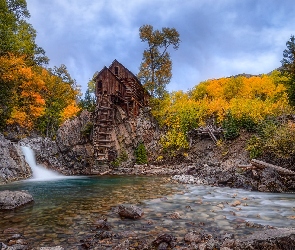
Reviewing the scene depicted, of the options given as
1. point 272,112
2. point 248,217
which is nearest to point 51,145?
point 272,112

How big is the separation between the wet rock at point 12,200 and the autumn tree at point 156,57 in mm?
27877

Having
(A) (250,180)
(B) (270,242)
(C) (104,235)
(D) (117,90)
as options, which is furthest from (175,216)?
(D) (117,90)

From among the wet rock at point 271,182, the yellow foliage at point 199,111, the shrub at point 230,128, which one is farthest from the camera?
the shrub at point 230,128

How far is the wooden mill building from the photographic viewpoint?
100 ft

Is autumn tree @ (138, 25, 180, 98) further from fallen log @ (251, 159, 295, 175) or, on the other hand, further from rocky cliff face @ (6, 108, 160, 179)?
fallen log @ (251, 159, 295, 175)

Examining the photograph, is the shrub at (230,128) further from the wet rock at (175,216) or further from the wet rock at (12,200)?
the wet rock at (12,200)

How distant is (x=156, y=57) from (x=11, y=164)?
24.0 meters

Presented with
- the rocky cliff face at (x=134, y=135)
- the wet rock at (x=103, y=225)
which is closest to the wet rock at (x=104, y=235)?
the wet rock at (x=103, y=225)

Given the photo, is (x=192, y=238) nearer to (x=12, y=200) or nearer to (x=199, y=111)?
(x=12, y=200)

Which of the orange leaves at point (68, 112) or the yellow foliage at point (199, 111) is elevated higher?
the orange leaves at point (68, 112)

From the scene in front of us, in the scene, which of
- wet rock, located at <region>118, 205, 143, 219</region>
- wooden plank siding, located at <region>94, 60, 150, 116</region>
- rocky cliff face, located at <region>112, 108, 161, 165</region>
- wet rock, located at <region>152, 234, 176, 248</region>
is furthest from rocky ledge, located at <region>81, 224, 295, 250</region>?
wooden plank siding, located at <region>94, 60, 150, 116</region>

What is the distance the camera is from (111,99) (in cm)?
3394

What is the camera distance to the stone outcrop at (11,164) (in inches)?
809

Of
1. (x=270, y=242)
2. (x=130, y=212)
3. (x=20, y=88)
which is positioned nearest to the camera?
(x=270, y=242)
